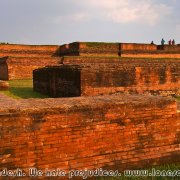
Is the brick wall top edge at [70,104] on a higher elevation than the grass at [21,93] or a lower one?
higher

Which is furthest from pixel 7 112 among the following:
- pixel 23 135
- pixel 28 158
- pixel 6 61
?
pixel 6 61

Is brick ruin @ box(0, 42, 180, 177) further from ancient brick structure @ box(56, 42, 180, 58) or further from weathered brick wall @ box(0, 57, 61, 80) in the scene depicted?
ancient brick structure @ box(56, 42, 180, 58)

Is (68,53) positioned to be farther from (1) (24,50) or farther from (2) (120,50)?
(2) (120,50)

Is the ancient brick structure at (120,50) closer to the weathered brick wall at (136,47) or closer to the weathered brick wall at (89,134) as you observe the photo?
the weathered brick wall at (136,47)

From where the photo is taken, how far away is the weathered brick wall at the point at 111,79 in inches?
278

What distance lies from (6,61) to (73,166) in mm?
13266

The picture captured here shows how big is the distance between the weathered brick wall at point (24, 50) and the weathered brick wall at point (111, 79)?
1325cm

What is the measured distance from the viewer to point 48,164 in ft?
11.2

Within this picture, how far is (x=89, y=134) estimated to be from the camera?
3.68 meters

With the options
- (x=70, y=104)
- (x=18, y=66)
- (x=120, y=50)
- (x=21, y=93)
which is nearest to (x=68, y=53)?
(x=120, y=50)

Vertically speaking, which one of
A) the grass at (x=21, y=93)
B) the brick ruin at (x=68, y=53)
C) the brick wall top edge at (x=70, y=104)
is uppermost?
the brick ruin at (x=68, y=53)

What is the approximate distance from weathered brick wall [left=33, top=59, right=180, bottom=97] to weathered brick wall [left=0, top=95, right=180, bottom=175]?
290 centimetres

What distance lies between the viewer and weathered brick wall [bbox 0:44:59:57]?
72.7 ft

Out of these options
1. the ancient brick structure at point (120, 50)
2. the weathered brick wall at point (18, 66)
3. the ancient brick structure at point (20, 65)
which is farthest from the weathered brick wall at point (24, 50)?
the weathered brick wall at point (18, 66)
